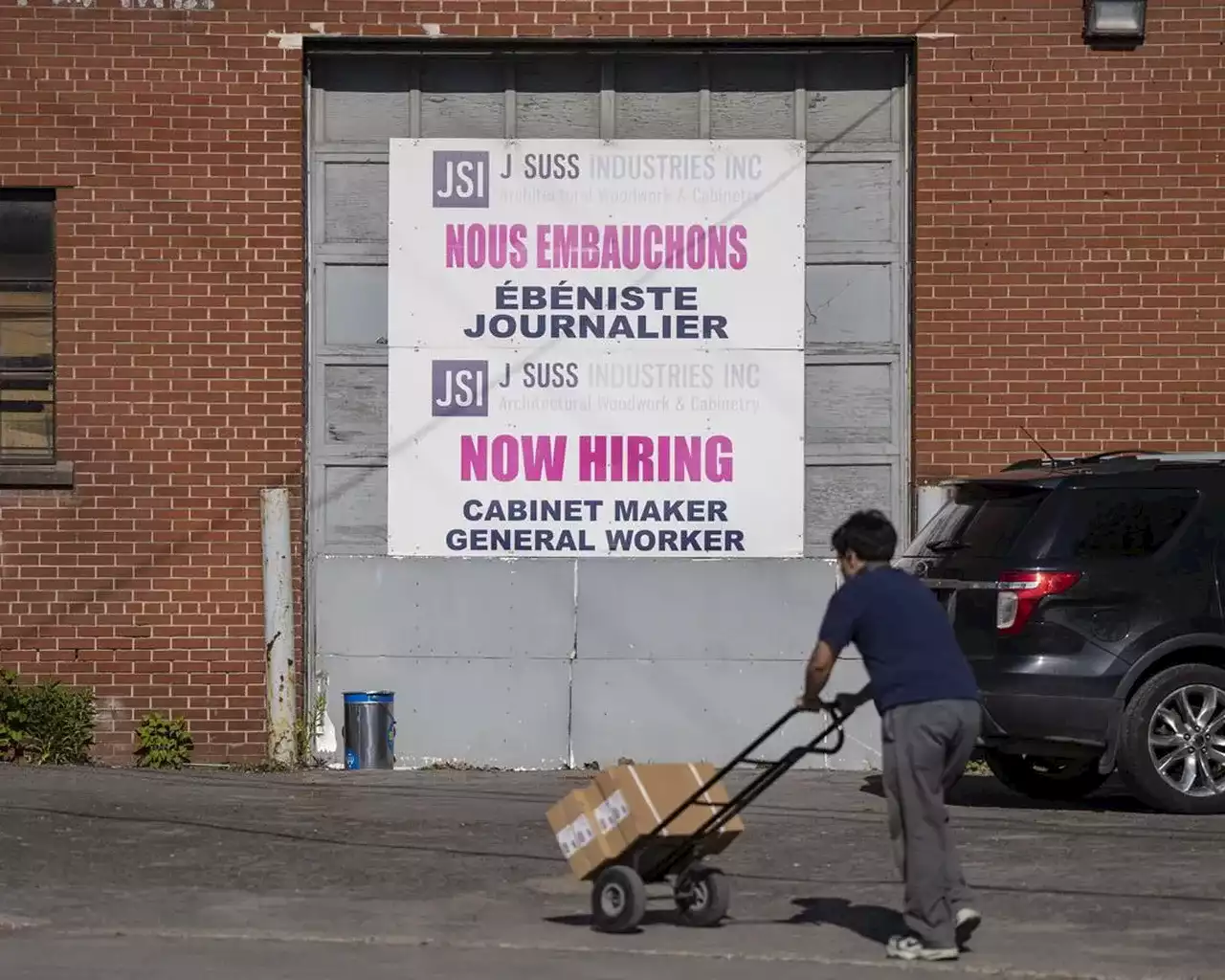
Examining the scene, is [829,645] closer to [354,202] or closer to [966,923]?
[966,923]

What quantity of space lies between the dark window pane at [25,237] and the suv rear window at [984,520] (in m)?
6.56

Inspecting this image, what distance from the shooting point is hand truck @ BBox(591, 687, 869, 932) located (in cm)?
839

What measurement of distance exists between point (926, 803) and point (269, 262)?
8391 mm

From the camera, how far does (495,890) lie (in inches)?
381

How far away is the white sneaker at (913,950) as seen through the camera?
7.96 meters

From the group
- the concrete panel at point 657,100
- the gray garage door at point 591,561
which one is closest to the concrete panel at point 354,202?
the gray garage door at point 591,561

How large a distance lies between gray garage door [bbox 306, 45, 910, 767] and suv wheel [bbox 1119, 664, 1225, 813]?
3537 mm

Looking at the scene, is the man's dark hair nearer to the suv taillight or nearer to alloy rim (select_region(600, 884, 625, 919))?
alloy rim (select_region(600, 884, 625, 919))

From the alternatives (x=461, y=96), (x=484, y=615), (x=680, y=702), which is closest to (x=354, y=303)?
(x=461, y=96)

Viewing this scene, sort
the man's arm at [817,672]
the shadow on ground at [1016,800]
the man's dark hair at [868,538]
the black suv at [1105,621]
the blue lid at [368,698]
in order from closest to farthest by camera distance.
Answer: the man's arm at [817,672] < the man's dark hair at [868,538] < the black suv at [1105,621] < the shadow on ground at [1016,800] < the blue lid at [368,698]

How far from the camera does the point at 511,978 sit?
762 cm

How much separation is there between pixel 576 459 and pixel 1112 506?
4.35 meters

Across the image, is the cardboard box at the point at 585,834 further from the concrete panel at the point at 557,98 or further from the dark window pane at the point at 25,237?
the dark window pane at the point at 25,237

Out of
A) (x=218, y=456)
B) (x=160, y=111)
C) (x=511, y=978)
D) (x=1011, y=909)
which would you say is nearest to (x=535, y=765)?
(x=218, y=456)
